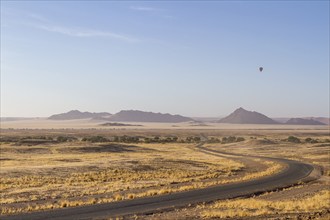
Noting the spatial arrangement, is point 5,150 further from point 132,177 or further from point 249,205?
point 249,205

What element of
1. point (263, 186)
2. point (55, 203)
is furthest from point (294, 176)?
point (55, 203)

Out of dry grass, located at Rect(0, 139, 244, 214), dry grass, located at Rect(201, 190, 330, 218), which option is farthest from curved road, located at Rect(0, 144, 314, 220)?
dry grass, located at Rect(201, 190, 330, 218)

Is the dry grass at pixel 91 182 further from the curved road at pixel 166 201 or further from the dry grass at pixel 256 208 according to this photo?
the dry grass at pixel 256 208

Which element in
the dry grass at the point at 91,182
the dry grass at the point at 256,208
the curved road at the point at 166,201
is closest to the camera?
the dry grass at the point at 256,208

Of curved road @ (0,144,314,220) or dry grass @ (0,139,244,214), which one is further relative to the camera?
dry grass @ (0,139,244,214)

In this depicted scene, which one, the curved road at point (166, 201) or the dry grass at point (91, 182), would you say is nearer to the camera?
the curved road at point (166, 201)

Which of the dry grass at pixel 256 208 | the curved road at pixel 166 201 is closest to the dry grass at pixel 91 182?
the curved road at pixel 166 201

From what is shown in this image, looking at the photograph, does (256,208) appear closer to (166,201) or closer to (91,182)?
(166,201)

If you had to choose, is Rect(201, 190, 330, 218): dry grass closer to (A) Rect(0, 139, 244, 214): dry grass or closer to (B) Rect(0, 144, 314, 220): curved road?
(B) Rect(0, 144, 314, 220): curved road
